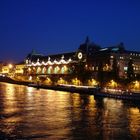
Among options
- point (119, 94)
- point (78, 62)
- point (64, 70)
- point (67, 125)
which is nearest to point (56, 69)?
point (64, 70)

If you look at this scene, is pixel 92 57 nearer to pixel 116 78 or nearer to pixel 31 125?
pixel 116 78

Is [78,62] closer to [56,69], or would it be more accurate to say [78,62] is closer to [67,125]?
[56,69]

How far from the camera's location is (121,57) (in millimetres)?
111188

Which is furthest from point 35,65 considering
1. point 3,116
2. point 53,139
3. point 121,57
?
point 53,139

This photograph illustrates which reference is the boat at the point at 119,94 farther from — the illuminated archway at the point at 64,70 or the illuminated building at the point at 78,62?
the illuminated archway at the point at 64,70

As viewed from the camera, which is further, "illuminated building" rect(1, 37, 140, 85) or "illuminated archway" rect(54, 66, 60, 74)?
"illuminated archway" rect(54, 66, 60, 74)

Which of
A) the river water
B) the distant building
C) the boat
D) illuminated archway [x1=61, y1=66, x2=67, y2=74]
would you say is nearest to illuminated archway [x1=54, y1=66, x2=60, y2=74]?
the distant building

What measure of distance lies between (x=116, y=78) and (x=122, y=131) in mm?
66170

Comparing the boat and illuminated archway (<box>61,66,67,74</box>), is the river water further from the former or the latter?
illuminated archway (<box>61,66,67,74</box>)

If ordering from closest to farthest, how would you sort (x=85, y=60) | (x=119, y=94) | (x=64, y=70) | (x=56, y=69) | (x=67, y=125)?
(x=67, y=125) → (x=119, y=94) → (x=85, y=60) → (x=64, y=70) → (x=56, y=69)

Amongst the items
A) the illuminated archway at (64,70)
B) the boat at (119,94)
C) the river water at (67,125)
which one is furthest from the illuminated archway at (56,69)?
the river water at (67,125)

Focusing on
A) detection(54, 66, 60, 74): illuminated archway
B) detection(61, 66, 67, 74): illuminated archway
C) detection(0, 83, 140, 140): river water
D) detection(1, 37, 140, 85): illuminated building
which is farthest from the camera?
detection(54, 66, 60, 74): illuminated archway

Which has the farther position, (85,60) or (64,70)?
(64,70)

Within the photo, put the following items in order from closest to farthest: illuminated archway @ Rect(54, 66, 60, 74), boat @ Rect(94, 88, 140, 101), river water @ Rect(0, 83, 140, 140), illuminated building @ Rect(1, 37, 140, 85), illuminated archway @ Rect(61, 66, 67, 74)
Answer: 1. river water @ Rect(0, 83, 140, 140)
2. boat @ Rect(94, 88, 140, 101)
3. illuminated building @ Rect(1, 37, 140, 85)
4. illuminated archway @ Rect(61, 66, 67, 74)
5. illuminated archway @ Rect(54, 66, 60, 74)
